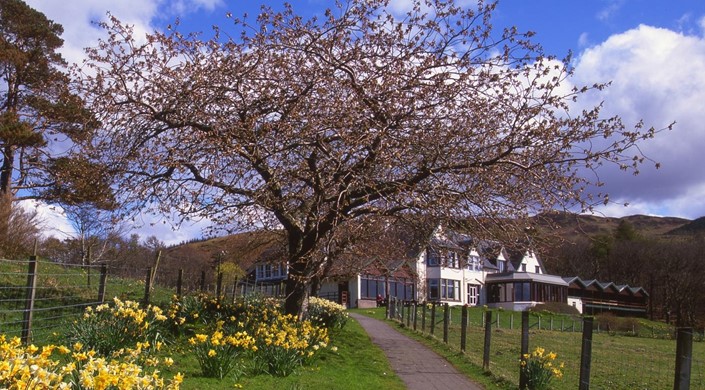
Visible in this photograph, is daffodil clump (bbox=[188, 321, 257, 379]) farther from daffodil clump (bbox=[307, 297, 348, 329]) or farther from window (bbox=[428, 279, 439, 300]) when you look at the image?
window (bbox=[428, 279, 439, 300])

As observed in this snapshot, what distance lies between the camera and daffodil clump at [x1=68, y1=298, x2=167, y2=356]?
8.80 meters

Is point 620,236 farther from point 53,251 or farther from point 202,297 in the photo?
point 202,297

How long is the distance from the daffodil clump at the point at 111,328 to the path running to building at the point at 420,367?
13.5ft

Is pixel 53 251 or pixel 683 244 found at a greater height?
pixel 683 244

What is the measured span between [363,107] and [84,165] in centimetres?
524

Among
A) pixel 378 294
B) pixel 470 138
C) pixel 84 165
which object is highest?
pixel 470 138

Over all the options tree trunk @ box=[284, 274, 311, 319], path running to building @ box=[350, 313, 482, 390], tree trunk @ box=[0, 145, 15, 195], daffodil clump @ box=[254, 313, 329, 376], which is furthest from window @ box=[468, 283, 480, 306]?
daffodil clump @ box=[254, 313, 329, 376]

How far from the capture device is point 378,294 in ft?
188

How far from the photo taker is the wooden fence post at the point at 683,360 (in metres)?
6.64

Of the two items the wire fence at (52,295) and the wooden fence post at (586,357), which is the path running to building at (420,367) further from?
the wire fence at (52,295)

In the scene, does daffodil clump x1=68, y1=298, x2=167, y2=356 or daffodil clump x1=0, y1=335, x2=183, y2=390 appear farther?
daffodil clump x1=68, y1=298, x2=167, y2=356

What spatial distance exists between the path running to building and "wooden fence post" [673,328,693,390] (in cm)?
411

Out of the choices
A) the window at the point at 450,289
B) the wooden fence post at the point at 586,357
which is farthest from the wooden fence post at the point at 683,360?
the window at the point at 450,289

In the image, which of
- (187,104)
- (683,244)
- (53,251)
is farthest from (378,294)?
(187,104)
